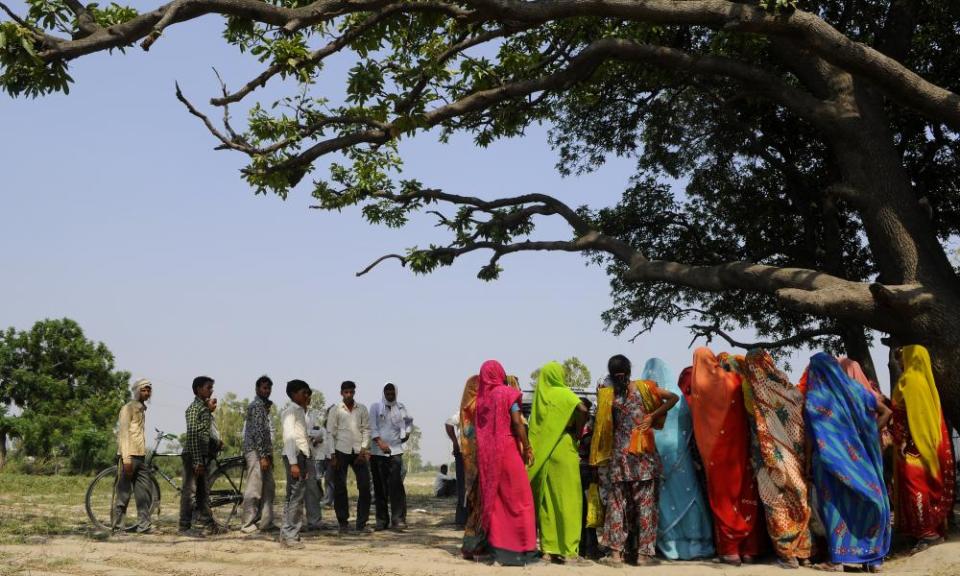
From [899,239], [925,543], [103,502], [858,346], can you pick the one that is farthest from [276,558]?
[858,346]

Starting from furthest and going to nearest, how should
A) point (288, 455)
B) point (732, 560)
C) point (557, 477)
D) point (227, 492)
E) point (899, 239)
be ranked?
point (899, 239) < point (227, 492) < point (288, 455) < point (557, 477) < point (732, 560)

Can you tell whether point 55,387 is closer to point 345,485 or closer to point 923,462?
point 345,485

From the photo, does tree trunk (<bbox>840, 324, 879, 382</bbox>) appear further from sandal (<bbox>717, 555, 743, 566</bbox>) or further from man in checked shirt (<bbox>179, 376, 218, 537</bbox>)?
man in checked shirt (<bbox>179, 376, 218, 537</bbox>)

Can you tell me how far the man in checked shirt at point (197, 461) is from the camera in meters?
10.3

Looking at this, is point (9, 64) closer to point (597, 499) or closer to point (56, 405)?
point (597, 499)

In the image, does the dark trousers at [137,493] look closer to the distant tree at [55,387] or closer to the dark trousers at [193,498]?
the dark trousers at [193,498]

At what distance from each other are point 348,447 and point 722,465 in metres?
5.00

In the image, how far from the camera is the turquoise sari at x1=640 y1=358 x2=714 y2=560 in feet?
26.1

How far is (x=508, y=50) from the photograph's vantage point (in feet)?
41.1

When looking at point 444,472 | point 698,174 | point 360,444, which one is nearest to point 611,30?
point 698,174

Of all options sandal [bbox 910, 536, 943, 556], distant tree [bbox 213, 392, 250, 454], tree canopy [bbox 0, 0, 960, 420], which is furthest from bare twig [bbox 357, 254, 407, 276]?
distant tree [bbox 213, 392, 250, 454]

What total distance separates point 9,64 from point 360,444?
5816 mm

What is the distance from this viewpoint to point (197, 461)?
33.7ft


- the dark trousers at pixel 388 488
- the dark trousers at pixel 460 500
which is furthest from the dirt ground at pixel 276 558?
the dark trousers at pixel 460 500
